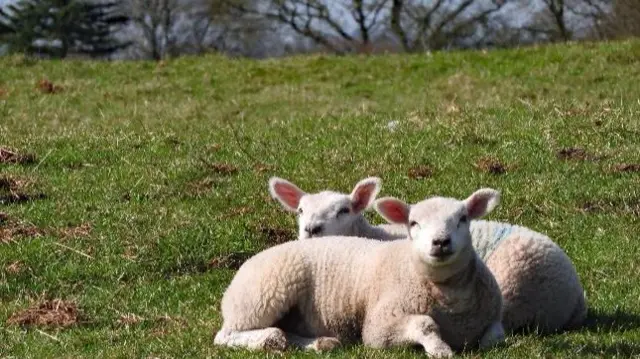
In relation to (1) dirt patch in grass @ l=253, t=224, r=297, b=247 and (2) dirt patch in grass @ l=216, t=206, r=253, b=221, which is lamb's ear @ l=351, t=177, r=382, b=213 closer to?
(1) dirt patch in grass @ l=253, t=224, r=297, b=247

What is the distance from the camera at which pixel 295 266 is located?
691 cm

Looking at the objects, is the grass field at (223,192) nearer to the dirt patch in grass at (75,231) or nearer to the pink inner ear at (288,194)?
the dirt patch in grass at (75,231)

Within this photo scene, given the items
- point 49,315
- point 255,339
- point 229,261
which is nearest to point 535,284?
point 255,339

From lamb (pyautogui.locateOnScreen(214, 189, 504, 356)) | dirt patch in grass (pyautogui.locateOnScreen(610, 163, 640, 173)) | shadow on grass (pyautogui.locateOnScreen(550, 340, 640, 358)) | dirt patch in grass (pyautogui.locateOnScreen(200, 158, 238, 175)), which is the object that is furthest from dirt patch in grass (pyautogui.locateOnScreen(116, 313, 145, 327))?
dirt patch in grass (pyautogui.locateOnScreen(610, 163, 640, 173))

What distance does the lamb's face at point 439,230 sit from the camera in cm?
614

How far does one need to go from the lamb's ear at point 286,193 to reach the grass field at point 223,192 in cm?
81

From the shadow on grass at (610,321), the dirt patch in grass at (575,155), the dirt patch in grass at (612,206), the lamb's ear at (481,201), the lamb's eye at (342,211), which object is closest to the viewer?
the lamb's ear at (481,201)

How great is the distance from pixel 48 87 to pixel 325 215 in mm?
14010

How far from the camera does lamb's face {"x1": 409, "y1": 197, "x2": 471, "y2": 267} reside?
242 inches

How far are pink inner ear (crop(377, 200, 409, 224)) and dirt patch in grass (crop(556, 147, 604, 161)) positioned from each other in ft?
17.3

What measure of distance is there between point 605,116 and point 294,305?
7.44m

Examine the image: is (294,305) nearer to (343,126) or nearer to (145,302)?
(145,302)

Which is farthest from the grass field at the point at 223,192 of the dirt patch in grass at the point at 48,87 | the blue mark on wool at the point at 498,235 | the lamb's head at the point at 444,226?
the dirt patch in grass at the point at 48,87

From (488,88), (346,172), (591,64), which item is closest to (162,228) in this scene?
(346,172)
